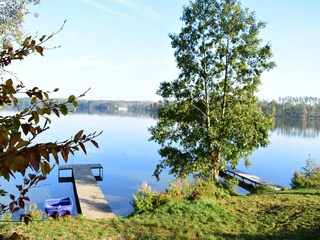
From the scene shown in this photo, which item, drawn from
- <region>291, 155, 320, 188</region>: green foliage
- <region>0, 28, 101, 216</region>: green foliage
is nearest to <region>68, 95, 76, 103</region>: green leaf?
<region>0, 28, 101, 216</region>: green foliage

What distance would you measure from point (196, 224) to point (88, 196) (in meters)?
11.2

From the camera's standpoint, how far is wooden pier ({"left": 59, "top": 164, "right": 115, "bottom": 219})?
14.6m

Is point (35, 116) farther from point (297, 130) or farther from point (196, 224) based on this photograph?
point (297, 130)

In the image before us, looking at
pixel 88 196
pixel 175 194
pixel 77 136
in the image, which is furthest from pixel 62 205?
pixel 77 136

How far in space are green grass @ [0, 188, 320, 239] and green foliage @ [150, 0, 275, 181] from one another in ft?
11.9

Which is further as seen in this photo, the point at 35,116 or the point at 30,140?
the point at 35,116

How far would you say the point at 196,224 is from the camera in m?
9.50

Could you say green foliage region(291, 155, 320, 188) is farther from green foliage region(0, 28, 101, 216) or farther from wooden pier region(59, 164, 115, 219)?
green foliage region(0, 28, 101, 216)

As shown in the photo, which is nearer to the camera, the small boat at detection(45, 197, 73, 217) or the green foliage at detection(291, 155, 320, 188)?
the small boat at detection(45, 197, 73, 217)

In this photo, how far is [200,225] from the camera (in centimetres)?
951

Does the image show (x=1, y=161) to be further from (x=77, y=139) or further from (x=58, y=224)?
(x=58, y=224)

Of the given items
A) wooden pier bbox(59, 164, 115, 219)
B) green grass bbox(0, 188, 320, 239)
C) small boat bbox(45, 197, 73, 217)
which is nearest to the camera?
green grass bbox(0, 188, 320, 239)

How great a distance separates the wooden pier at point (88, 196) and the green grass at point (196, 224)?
155 inches

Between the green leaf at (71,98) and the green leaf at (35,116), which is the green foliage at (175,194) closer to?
the green leaf at (71,98)
